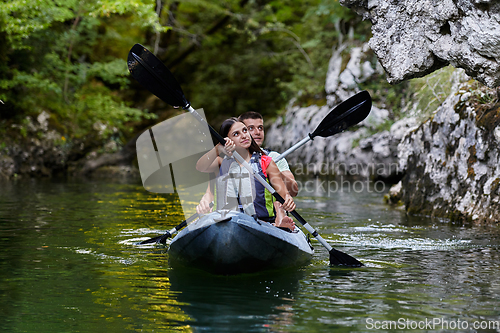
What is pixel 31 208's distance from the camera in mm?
9195

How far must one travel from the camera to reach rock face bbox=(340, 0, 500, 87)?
464cm

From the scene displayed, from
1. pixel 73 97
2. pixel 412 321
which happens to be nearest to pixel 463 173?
pixel 412 321

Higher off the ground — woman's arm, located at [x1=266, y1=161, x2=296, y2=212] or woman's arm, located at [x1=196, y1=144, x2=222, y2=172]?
woman's arm, located at [x1=196, y1=144, x2=222, y2=172]

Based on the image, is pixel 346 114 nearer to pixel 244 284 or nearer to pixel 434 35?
pixel 434 35

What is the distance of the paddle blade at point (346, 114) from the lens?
6043 mm

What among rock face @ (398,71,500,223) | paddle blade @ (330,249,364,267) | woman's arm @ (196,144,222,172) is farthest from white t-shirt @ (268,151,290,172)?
rock face @ (398,71,500,223)

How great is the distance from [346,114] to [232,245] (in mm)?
2360

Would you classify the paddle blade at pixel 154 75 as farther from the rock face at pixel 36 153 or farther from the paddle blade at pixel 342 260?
the rock face at pixel 36 153

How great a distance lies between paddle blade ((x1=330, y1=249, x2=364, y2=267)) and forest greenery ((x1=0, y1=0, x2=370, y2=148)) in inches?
445

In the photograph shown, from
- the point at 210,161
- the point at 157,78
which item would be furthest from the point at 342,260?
the point at 157,78

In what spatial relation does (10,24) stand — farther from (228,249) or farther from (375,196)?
(228,249)

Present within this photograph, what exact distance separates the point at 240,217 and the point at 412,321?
5.56 feet

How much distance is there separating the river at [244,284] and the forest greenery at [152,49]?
9195 mm

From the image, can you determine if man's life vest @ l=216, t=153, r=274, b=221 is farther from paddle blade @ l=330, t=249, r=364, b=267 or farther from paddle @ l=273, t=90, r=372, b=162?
paddle @ l=273, t=90, r=372, b=162
